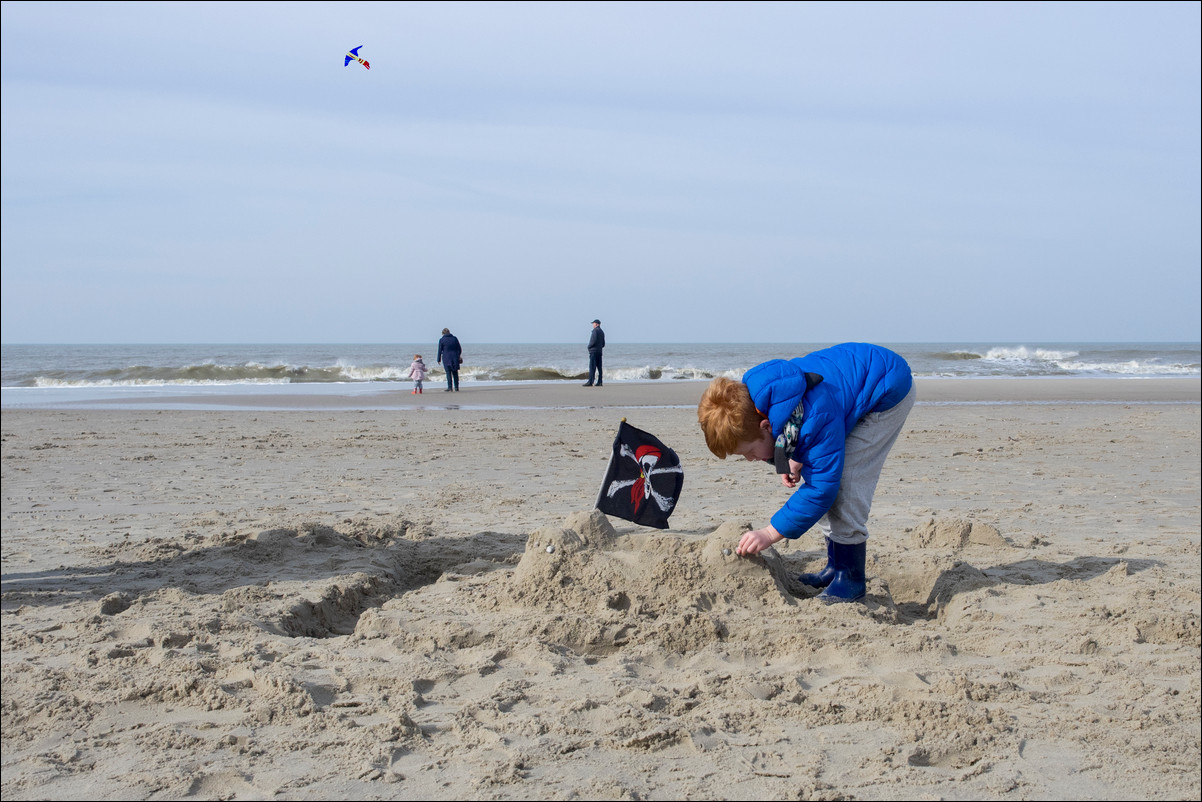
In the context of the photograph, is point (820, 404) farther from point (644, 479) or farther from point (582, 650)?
point (582, 650)

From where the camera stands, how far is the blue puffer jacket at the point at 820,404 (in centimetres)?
331

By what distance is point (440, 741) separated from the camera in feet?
8.25

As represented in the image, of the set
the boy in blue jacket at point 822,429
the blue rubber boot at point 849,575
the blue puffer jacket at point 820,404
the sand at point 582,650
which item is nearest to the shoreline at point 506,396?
the sand at point 582,650

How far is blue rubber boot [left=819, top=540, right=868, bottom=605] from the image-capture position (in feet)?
12.3

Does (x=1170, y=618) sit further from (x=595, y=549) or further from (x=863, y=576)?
(x=595, y=549)

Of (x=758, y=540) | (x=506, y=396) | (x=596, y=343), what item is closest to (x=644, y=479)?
(x=758, y=540)

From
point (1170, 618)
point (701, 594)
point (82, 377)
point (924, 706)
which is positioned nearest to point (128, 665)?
point (701, 594)

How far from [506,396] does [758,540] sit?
14714mm

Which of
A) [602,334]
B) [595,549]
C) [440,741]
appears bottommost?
[440,741]

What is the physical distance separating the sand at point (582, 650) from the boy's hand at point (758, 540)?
0.23 m

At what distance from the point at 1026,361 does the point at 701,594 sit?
38281 mm

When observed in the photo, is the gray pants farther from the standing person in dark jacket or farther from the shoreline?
the standing person in dark jacket

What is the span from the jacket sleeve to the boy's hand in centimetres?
5

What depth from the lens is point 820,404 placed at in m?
3.35
